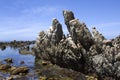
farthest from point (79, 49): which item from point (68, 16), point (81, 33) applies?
point (68, 16)

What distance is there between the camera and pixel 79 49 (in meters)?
73.2

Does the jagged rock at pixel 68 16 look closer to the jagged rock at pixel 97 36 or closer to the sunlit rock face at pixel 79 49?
the sunlit rock face at pixel 79 49

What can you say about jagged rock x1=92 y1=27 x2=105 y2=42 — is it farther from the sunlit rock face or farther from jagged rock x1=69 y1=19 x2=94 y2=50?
jagged rock x1=69 y1=19 x2=94 y2=50

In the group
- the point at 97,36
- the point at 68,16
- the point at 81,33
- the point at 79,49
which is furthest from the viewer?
the point at 68,16

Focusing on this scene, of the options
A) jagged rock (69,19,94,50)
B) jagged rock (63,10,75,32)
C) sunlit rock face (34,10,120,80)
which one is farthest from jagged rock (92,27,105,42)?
jagged rock (63,10,75,32)

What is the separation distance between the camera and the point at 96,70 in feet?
208

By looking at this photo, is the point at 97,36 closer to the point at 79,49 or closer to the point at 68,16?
the point at 79,49

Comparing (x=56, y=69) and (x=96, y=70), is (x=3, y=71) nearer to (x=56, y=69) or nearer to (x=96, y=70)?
(x=56, y=69)

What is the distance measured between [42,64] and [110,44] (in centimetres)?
2673

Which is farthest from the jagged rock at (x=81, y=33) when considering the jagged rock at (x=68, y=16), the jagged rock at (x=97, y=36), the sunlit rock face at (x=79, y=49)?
the jagged rock at (x=68, y=16)

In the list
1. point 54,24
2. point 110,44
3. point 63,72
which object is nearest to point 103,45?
point 110,44

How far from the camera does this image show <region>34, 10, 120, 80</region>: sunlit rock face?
200 feet

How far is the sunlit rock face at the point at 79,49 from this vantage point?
61094mm

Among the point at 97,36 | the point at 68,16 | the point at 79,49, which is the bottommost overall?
the point at 79,49
